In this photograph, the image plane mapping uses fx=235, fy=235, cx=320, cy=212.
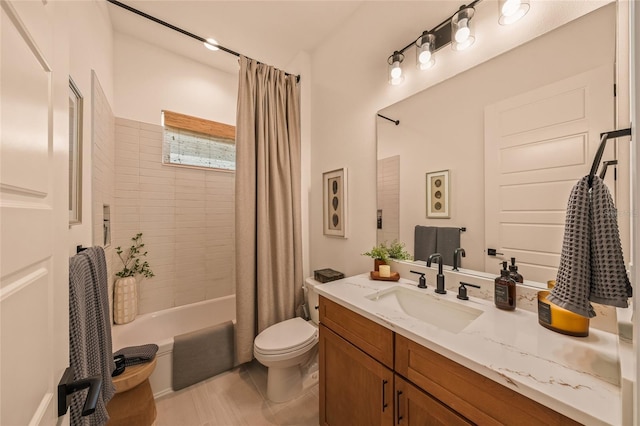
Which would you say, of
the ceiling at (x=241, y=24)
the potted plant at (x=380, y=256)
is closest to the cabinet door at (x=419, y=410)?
the potted plant at (x=380, y=256)

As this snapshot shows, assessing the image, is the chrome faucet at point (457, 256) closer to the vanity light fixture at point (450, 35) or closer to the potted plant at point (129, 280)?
the vanity light fixture at point (450, 35)

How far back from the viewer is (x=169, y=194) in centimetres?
240

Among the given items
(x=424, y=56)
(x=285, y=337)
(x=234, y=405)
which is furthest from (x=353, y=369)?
(x=424, y=56)

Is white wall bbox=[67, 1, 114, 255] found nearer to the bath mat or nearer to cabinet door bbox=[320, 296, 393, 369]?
the bath mat

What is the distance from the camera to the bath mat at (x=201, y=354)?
1737mm

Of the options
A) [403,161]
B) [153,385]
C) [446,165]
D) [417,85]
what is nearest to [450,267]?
[446,165]

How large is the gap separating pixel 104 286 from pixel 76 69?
1116 mm

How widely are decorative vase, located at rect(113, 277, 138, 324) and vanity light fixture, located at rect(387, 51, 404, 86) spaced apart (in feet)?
8.78

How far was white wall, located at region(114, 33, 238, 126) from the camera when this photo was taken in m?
2.13

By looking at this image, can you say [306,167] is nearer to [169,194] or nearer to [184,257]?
[169,194]

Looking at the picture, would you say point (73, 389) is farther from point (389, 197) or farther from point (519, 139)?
point (519, 139)

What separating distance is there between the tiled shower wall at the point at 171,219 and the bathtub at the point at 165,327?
101 millimetres

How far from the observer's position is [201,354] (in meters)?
1.82

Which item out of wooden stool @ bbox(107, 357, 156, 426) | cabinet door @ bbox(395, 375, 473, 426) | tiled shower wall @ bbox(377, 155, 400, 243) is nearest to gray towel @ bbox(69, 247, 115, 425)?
wooden stool @ bbox(107, 357, 156, 426)
